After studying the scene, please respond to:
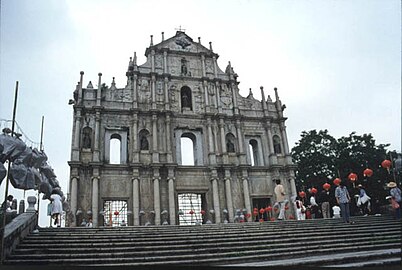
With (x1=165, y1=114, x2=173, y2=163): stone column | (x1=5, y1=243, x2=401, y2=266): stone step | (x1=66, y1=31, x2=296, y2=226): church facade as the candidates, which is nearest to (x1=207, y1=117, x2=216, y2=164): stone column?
(x1=66, y1=31, x2=296, y2=226): church facade

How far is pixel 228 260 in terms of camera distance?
635 cm

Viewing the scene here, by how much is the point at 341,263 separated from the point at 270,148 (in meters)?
14.7

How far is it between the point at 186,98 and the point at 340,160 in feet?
40.8

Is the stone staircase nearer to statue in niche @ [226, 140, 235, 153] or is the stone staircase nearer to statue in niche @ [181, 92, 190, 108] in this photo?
statue in niche @ [226, 140, 235, 153]

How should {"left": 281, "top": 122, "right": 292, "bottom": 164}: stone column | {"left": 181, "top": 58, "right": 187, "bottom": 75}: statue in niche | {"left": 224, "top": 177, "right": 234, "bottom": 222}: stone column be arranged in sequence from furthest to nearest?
{"left": 181, "top": 58, "right": 187, "bottom": 75}: statue in niche < {"left": 281, "top": 122, "right": 292, "bottom": 164}: stone column < {"left": 224, "top": 177, "right": 234, "bottom": 222}: stone column

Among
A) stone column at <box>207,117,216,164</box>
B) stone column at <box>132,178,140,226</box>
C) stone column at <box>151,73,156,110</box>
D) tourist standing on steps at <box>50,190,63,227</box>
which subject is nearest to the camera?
tourist standing on steps at <box>50,190,63,227</box>

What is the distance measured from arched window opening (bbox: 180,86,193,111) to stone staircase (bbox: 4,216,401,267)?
11943 millimetres

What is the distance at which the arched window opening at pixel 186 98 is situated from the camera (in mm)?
20734

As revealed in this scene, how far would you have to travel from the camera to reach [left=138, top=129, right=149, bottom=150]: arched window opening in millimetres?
18594

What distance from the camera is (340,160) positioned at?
24.2 m

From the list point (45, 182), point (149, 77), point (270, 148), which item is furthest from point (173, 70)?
point (45, 182)

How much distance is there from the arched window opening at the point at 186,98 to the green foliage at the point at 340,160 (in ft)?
35.9

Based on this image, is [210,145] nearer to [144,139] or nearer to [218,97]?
[218,97]

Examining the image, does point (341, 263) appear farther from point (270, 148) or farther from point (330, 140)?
point (330, 140)
